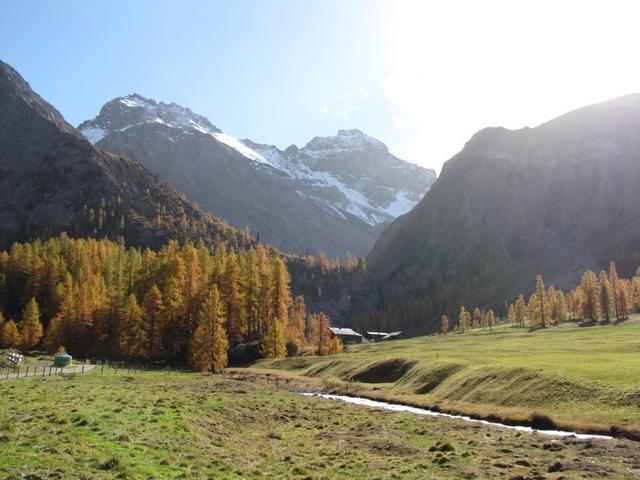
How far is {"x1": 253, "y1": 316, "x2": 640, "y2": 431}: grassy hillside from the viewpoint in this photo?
41.4m

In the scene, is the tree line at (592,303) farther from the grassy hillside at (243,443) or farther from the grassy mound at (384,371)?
the grassy hillside at (243,443)

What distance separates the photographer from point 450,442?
104 ft

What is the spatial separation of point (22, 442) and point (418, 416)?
32649mm

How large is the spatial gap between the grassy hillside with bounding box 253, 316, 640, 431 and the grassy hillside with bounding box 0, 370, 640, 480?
7.15 metres

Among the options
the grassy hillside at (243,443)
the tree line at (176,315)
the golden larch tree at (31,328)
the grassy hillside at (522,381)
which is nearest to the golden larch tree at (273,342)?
the tree line at (176,315)

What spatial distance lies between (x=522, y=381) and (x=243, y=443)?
32.4 meters

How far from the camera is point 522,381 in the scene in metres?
51.1

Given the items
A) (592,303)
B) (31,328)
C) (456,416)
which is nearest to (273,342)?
(31,328)

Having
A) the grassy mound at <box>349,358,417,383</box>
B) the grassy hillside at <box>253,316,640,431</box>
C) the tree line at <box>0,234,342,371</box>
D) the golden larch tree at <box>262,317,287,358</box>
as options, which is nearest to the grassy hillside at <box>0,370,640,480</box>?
the grassy hillside at <box>253,316,640,431</box>

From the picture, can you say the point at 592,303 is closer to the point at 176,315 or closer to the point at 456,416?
the point at 456,416

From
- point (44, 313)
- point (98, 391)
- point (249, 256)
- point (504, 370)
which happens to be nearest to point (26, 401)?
point (98, 391)

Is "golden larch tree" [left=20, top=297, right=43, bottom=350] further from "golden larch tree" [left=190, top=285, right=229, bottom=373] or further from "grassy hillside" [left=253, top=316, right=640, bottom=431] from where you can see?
"grassy hillside" [left=253, top=316, right=640, bottom=431]

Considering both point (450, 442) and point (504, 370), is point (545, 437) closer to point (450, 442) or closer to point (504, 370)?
point (450, 442)

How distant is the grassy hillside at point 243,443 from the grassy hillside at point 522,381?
7151mm
